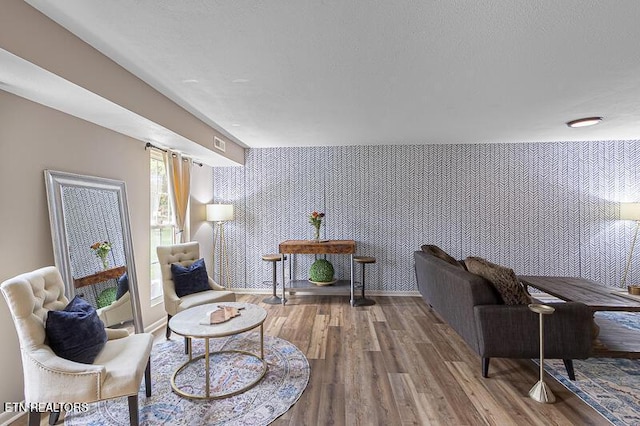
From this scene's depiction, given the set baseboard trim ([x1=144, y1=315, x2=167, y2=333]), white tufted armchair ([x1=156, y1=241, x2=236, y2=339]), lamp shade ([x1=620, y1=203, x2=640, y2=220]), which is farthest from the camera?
lamp shade ([x1=620, y1=203, x2=640, y2=220])

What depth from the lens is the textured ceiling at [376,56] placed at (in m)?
1.58

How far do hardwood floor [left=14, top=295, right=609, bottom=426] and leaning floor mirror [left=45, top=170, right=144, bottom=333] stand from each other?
914 mm

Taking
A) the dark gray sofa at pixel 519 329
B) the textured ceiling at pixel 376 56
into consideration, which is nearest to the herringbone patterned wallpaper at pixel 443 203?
the textured ceiling at pixel 376 56

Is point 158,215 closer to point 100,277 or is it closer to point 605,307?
point 100,277

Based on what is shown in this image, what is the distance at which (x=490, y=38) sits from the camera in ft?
6.00

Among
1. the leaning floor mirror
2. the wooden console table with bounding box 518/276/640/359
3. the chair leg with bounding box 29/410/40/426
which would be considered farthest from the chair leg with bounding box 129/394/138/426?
the wooden console table with bounding box 518/276/640/359

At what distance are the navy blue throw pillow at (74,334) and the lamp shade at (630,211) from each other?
257 inches

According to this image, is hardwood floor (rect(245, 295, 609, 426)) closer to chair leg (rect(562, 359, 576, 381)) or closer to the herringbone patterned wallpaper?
chair leg (rect(562, 359, 576, 381))

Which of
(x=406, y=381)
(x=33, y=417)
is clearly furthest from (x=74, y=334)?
(x=406, y=381)

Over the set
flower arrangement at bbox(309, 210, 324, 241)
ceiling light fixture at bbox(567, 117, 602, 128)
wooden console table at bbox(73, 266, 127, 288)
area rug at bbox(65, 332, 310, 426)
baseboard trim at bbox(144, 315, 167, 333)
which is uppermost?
ceiling light fixture at bbox(567, 117, 602, 128)

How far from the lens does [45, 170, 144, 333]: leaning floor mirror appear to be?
→ 2.26 meters

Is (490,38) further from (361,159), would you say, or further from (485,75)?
(361,159)

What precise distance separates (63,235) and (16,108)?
0.95m

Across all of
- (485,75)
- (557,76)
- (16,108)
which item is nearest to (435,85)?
(485,75)
